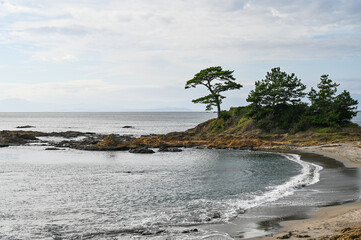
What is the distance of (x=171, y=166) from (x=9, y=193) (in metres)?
14.6

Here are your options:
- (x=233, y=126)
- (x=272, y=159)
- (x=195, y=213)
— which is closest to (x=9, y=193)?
(x=195, y=213)

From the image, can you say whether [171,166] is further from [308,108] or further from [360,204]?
[308,108]

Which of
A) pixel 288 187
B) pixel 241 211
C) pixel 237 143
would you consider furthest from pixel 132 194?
pixel 237 143

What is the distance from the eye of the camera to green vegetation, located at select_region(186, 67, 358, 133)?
49562mm

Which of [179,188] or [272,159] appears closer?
[179,188]

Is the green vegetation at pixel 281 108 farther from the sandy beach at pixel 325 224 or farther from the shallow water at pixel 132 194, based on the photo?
the sandy beach at pixel 325 224

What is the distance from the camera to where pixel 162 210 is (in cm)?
1573

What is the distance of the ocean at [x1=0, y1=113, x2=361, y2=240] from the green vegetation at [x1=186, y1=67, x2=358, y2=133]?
828 inches

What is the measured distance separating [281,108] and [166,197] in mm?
41329

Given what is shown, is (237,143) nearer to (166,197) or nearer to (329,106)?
(329,106)

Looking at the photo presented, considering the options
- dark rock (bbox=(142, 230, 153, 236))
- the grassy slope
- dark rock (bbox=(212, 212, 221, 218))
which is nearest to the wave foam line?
dark rock (bbox=(212, 212, 221, 218))

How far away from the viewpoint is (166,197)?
1842 centimetres

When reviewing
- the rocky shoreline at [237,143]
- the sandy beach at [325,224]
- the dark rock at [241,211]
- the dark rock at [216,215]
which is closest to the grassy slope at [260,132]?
the rocky shoreline at [237,143]

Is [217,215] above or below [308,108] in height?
below
